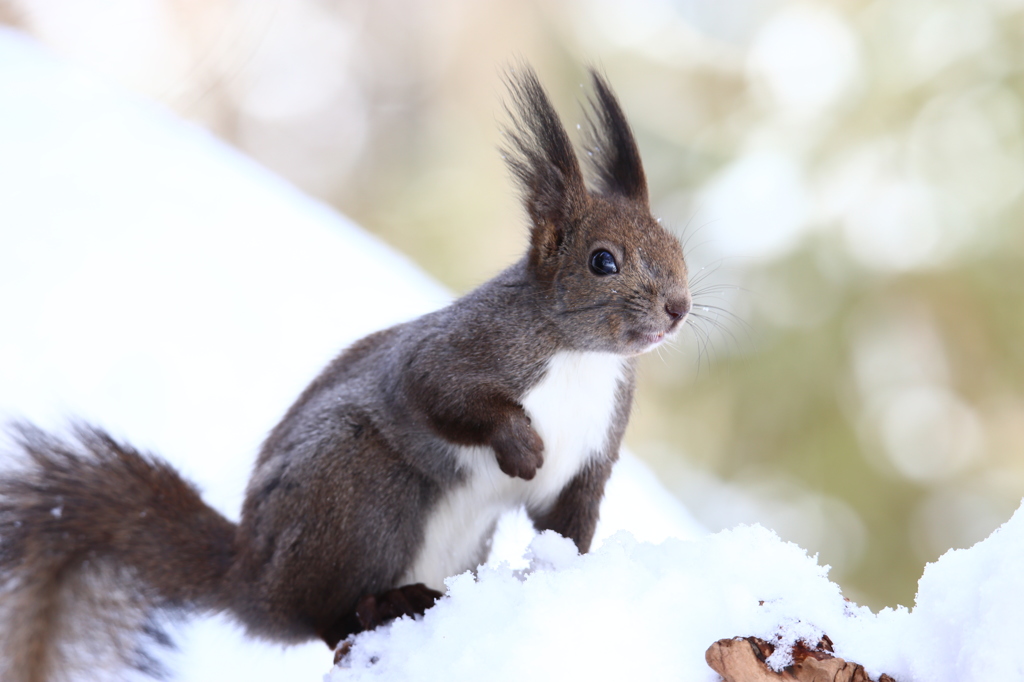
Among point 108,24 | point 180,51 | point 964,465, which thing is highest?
point 964,465

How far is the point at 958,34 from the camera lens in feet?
11.2

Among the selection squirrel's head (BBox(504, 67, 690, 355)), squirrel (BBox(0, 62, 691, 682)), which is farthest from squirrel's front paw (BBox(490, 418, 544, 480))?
squirrel's head (BBox(504, 67, 690, 355))

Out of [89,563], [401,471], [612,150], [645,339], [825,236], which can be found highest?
[825,236]

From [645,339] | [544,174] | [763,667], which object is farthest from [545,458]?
[763,667]

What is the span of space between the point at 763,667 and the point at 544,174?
2.51 ft

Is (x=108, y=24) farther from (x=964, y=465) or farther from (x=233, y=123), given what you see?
(x=964, y=465)

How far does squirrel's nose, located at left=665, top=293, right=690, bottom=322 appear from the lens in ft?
4.07

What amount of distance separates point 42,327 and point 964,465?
319 cm

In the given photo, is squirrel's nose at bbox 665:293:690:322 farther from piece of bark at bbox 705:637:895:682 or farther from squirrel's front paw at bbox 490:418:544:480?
piece of bark at bbox 705:637:895:682

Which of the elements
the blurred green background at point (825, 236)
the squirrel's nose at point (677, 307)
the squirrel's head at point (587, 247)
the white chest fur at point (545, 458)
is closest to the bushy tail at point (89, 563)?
the white chest fur at point (545, 458)

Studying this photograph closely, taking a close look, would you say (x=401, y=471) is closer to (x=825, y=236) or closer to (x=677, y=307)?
(x=677, y=307)

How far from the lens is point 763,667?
0.79m

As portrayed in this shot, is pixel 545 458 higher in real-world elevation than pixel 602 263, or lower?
lower

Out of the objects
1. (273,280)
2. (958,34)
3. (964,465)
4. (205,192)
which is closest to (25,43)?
(205,192)
